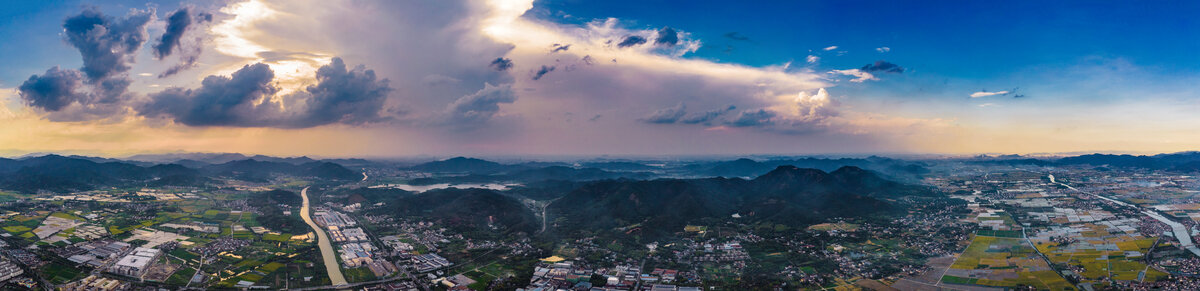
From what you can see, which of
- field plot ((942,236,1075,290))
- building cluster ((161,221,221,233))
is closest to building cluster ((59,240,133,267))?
building cluster ((161,221,221,233))

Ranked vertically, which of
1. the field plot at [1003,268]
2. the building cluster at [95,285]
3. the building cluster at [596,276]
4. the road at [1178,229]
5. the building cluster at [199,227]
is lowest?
the building cluster at [596,276]

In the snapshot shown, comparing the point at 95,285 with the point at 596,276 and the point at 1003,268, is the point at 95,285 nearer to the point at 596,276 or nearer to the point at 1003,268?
the point at 596,276

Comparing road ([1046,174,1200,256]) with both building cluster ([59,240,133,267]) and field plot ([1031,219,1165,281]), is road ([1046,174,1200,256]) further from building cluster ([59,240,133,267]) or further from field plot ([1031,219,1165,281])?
building cluster ([59,240,133,267])

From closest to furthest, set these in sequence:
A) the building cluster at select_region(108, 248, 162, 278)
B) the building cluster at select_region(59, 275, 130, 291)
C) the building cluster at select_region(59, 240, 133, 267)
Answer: the building cluster at select_region(59, 275, 130, 291) → the building cluster at select_region(108, 248, 162, 278) → the building cluster at select_region(59, 240, 133, 267)

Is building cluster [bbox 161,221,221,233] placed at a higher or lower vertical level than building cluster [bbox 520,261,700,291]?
higher

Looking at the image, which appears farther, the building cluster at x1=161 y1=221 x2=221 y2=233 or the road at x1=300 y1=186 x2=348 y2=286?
the building cluster at x1=161 y1=221 x2=221 y2=233

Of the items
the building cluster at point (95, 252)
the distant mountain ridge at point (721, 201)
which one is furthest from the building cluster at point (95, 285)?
the distant mountain ridge at point (721, 201)

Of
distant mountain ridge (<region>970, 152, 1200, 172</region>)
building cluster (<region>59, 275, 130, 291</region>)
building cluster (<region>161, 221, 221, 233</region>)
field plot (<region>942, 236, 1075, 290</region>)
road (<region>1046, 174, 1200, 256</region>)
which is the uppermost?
distant mountain ridge (<region>970, 152, 1200, 172</region>)

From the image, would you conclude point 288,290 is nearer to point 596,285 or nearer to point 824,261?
point 596,285

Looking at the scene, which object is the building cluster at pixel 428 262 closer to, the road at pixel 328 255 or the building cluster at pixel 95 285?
the road at pixel 328 255
